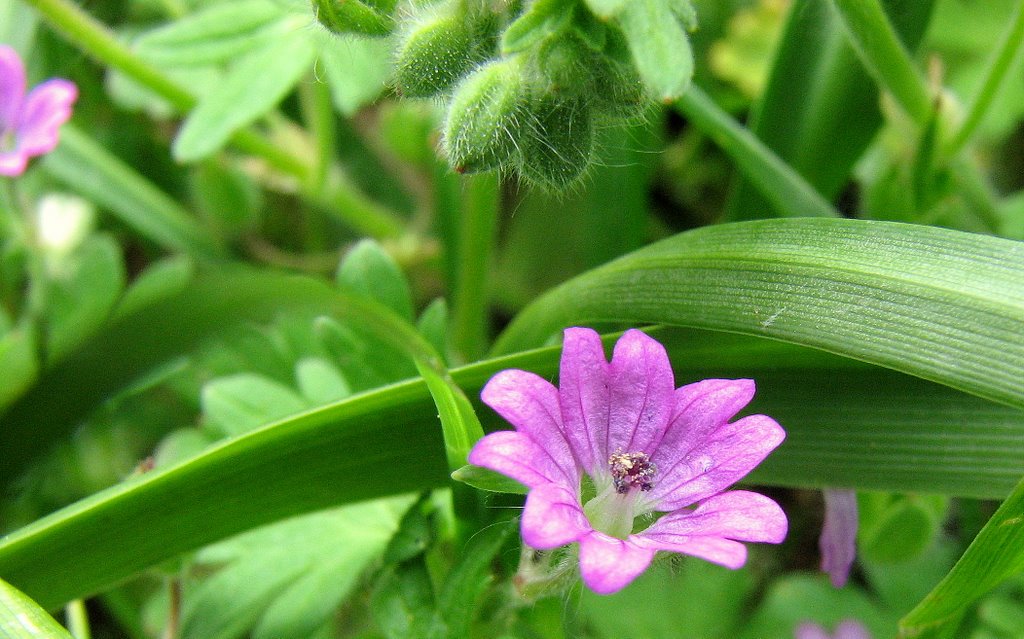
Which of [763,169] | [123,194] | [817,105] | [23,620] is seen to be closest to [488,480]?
[23,620]

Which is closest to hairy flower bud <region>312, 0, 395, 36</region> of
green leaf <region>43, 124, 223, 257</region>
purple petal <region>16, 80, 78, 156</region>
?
purple petal <region>16, 80, 78, 156</region>

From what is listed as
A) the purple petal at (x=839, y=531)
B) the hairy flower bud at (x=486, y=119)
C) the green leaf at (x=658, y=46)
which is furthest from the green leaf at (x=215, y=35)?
the purple petal at (x=839, y=531)

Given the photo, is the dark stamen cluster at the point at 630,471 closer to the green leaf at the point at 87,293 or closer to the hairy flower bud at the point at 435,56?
the hairy flower bud at the point at 435,56

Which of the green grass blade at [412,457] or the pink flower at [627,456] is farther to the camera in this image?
the green grass blade at [412,457]

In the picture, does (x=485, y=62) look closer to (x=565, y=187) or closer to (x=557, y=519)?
(x=565, y=187)

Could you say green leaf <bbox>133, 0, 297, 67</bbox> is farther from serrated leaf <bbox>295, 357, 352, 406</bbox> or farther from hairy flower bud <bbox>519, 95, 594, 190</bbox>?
hairy flower bud <bbox>519, 95, 594, 190</bbox>

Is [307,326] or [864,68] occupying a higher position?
[864,68]

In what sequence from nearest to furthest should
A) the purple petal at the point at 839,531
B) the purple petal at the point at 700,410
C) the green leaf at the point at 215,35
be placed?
the purple petal at the point at 700,410 → the purple petal at the point at 839,531 → the green leaf at the point at 215,35

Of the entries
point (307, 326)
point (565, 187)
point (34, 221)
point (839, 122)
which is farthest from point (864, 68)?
point (34, 221)
